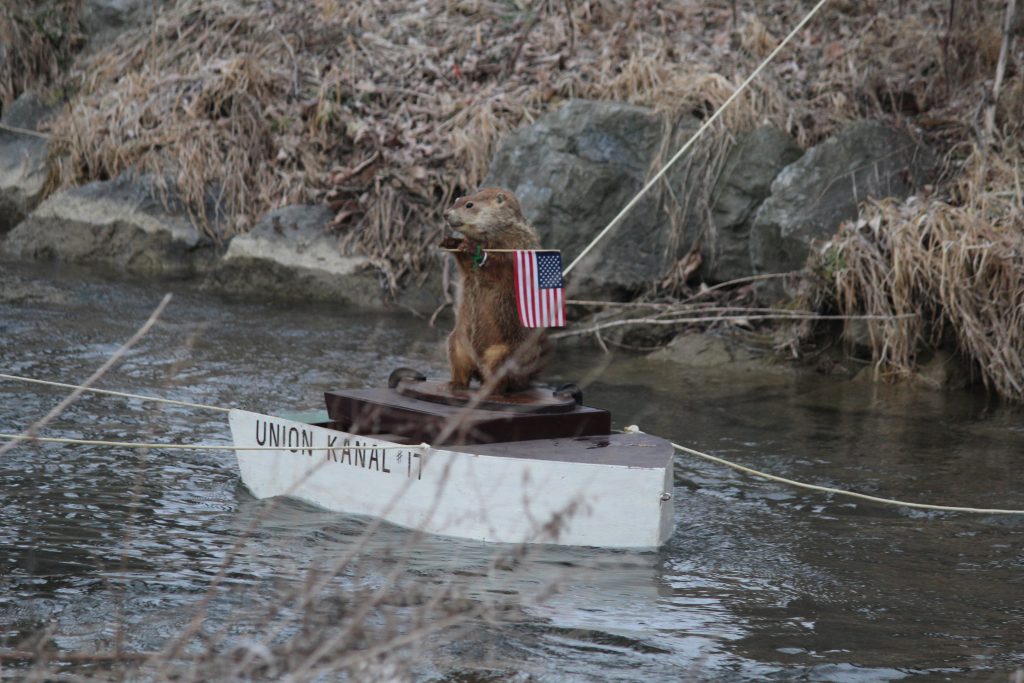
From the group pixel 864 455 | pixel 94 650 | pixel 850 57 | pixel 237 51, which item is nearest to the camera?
pixel 94 650

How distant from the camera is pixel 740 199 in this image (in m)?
9.93

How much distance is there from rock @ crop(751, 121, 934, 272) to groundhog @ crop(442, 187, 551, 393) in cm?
423

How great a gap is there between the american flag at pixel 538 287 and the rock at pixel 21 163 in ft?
28.9

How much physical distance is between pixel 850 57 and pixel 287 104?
5307 millimetres

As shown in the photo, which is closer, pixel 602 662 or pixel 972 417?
pixel 602 662

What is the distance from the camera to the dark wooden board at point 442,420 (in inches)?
203

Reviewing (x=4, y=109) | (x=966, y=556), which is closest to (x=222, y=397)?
(x=966, y=556)

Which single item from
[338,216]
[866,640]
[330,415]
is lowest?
[866,640]

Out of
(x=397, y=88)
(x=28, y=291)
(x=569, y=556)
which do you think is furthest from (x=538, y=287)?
(x=397, y=88)

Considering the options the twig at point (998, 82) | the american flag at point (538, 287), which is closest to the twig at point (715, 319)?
the twig at point (998, 82)

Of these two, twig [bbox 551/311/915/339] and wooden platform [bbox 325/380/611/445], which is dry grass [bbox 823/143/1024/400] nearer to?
twig [bbox 551/311/915/339]

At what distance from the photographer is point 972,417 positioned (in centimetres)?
761

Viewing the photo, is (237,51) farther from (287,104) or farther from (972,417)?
(972,417)

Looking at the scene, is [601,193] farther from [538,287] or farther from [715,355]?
[538,287]
